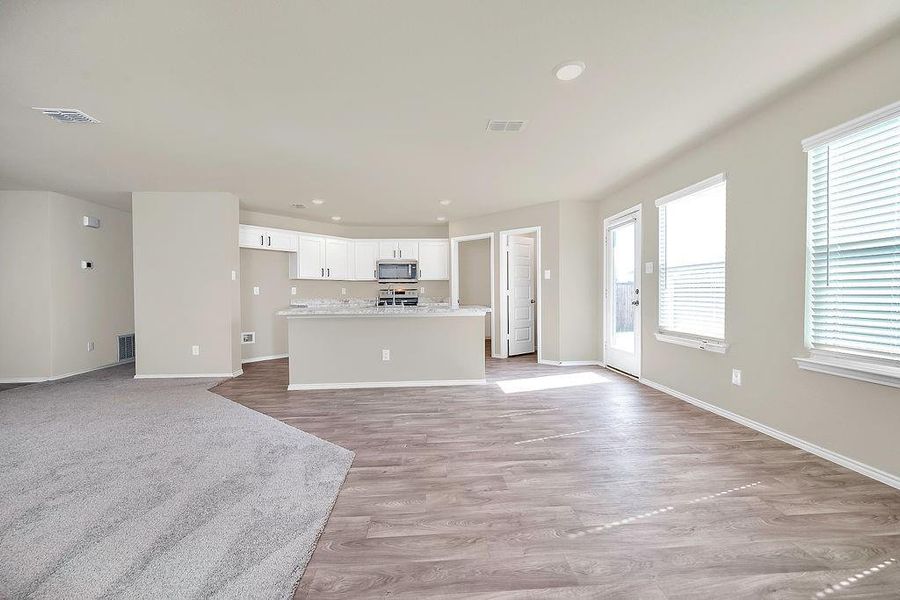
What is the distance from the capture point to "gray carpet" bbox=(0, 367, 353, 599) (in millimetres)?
1502

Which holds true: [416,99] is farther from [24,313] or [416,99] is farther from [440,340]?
[24,313]

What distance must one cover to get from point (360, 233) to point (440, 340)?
154 inches

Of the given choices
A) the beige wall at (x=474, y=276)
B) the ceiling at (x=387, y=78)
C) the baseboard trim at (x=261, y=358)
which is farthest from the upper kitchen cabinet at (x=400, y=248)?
the ceiling at (x=387, y=78)

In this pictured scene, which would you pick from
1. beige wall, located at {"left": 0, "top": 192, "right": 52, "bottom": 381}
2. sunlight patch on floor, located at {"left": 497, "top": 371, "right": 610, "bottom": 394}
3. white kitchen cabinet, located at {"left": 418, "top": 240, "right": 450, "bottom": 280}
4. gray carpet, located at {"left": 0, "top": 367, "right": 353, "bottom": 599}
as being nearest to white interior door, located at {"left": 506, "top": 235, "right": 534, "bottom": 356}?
white kitchen cabinet, located at {"left": 418, "top": 240, "right": 450, "bottom": 280}

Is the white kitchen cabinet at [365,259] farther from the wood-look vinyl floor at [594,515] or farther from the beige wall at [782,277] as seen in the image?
the beige wall at [782,277]

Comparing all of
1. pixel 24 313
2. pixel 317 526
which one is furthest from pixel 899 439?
pixel 24 313

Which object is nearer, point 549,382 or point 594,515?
point 594,515

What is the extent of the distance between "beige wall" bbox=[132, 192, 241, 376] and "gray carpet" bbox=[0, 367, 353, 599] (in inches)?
59.5

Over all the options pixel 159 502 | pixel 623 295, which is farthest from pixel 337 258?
pixel 159 502

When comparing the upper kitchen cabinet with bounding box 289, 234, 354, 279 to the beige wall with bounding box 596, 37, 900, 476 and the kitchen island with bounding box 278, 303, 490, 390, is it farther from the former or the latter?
the beige wall with bounding box 596, 37, 900, 476

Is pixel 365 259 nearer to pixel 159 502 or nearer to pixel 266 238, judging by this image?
pixel 266 238

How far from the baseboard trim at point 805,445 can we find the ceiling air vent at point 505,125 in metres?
3.14

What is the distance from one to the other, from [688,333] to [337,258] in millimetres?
5935

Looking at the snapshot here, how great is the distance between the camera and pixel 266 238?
6332mm
